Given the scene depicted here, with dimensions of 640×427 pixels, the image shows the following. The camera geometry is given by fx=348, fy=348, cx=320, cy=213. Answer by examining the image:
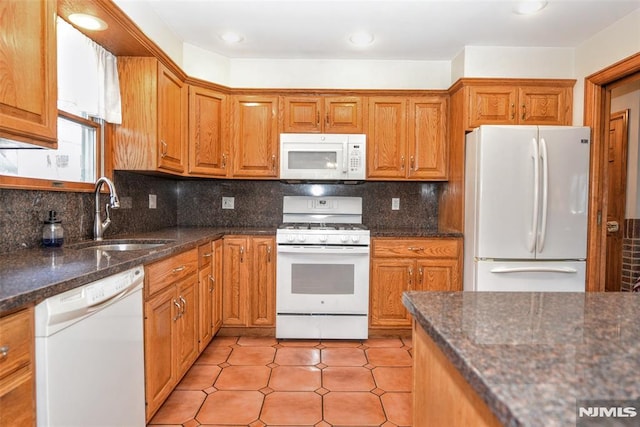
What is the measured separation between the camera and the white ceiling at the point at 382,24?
2211mm

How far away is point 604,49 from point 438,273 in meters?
2.00

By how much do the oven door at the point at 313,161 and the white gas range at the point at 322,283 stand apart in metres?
0.48

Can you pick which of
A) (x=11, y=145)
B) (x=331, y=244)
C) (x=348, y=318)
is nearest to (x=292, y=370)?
(x=348, y=318)

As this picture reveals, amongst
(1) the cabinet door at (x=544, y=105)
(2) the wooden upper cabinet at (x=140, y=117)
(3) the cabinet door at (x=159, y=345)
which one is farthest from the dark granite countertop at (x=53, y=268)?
(1) the cabinet door at (x=544, y=105)

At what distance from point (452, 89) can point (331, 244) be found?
1.65 meters

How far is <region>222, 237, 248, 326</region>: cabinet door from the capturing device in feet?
9.21

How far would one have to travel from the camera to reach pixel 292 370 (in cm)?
233

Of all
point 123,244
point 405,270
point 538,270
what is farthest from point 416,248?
point 123,244

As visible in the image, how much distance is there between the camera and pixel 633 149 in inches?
131

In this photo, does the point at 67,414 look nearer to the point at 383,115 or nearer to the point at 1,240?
the point at 1,240

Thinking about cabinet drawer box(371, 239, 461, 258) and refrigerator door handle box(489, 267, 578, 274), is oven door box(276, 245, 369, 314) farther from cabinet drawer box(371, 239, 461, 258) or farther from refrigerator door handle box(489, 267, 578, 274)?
refrigerator door handle box(489, 267, 578, 274)

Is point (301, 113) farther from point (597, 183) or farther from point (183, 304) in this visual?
point (597, 183)

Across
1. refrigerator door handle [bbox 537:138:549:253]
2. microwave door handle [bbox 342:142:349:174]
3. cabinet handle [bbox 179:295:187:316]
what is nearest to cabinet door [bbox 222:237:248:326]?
cabinet handle [bbox 179:295:187:316]

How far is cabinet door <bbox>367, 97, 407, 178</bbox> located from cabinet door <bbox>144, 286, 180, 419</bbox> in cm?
189
